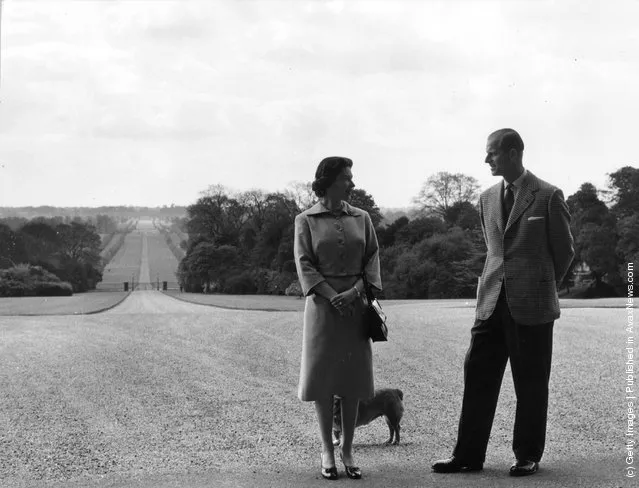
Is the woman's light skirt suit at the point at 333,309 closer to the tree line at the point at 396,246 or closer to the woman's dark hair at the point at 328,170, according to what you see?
the woman's dark hair at the point at 328,170

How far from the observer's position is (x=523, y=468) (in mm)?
5973

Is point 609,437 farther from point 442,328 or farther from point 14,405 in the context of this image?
point 442,328

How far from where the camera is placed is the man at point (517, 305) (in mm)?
5934

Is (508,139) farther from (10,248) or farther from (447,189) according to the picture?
(447,189)

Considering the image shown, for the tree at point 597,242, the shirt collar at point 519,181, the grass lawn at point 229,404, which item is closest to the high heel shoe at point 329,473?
the grass lawn at point 229,404

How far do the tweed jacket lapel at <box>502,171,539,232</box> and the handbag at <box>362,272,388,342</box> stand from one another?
1095 millimetres

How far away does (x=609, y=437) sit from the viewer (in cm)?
776

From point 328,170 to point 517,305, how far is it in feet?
5.40

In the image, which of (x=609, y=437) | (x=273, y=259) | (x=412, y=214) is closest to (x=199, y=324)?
(x=609, y=437)

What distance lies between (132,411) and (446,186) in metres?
45.9

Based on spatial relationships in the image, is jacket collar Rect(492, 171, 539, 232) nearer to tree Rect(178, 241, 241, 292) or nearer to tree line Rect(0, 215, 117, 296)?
tree Rect(178, 241, 241, 292)

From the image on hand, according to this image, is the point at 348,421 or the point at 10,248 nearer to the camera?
the point at 348,421

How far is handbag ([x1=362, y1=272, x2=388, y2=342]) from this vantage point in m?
6.00

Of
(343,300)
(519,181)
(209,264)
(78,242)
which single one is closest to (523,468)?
(343,300)
